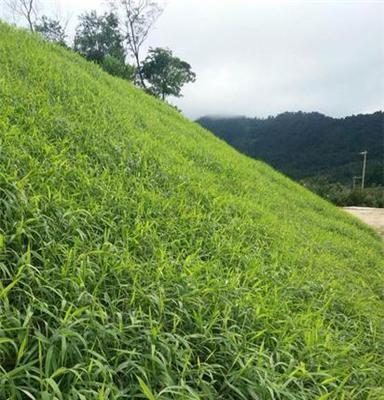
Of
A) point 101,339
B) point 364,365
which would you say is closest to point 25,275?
point 101,339

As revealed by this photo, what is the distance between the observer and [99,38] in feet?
65.2

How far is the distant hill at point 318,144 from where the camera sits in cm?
2803

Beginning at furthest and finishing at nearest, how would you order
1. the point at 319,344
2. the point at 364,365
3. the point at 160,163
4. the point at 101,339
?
the point at 160,163, the point at 364,365, the point at 319,344, the point at 101,339

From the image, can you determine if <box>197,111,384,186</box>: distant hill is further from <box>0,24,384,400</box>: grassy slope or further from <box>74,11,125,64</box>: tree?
<box>0,24,384,400</box>: grassy slope

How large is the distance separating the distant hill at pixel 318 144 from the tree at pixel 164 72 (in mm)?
4977

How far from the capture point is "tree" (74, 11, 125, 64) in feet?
65.0

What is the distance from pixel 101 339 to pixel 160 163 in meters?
2.35

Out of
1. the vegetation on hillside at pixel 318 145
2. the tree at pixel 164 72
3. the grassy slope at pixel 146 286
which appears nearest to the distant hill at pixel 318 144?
the vegetation on hillside at pixel 318 145

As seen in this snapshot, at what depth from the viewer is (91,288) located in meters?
1.56

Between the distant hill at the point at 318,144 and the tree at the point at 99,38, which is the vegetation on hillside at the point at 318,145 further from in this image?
the tree at the point at 99,38

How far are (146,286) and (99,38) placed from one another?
21.0 metres

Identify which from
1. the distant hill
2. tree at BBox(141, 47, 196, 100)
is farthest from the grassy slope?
the distant hill

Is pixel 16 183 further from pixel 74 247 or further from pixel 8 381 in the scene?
pixel 8 381

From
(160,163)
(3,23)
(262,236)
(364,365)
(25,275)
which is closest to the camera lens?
(25,275)
